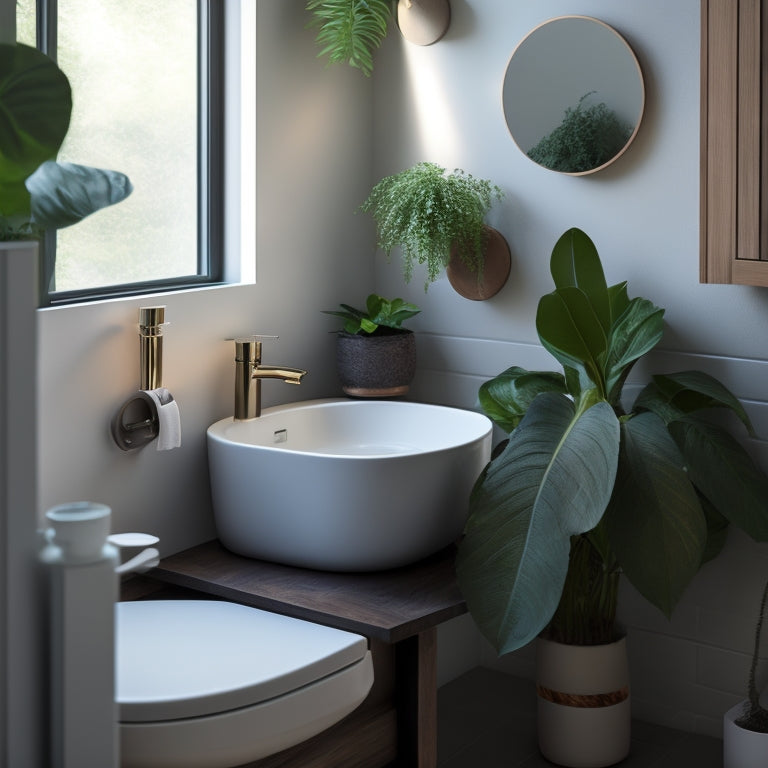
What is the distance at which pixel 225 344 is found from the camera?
7.79 feet

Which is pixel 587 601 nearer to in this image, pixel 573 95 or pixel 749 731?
pixel 749 731

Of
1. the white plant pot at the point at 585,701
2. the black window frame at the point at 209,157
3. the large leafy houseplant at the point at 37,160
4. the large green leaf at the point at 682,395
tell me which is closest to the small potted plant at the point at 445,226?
the black window frame at the point at 209,157

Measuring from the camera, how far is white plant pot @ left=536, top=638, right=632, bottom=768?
91.1 inches

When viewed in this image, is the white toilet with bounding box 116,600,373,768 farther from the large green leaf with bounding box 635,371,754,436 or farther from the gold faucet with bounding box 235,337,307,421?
the large green leaf with bounding box 635,371,754,436

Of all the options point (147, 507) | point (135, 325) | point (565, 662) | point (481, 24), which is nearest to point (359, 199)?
point (481, 24)

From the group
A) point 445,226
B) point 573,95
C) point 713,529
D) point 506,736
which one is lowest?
point 506,736

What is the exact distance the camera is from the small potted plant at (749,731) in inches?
85.2

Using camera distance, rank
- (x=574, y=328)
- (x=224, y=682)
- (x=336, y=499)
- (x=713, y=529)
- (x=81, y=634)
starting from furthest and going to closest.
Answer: (x=713, y=529)
(x=574, y=328)
(x=336, y=499)
(x=224, y=682)
(x=81, y=634)

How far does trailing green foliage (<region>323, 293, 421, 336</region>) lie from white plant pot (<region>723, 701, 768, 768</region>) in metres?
1.16

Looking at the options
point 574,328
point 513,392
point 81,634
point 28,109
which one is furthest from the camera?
point 513,392

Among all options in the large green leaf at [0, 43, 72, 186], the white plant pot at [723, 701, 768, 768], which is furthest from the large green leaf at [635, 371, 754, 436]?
the large green leaf at [0, 43, 72, 186]

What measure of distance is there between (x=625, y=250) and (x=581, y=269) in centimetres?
22

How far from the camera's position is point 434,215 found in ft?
8.11

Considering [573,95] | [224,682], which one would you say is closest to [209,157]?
[573,95]
